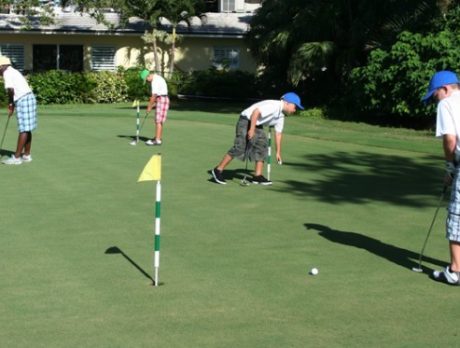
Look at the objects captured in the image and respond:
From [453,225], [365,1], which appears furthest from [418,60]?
[453,225]

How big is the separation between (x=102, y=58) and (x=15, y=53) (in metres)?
4.29

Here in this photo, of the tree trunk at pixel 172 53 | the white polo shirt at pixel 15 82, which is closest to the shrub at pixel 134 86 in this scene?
the tree trunk at pixel 172 53

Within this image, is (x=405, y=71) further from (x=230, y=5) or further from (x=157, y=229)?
(x=230, y=5)

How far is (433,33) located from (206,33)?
17.9 meters

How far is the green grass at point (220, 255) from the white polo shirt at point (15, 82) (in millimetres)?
1349

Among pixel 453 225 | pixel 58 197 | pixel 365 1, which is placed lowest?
pixel 58 197

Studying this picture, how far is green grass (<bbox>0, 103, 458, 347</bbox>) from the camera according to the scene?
5820mm

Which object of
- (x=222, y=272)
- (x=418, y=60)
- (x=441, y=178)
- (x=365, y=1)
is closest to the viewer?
(x=222, y=272)

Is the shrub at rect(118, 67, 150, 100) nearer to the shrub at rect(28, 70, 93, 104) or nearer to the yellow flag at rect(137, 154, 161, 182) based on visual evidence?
the shrub at rect(28, 70, 93, 104)

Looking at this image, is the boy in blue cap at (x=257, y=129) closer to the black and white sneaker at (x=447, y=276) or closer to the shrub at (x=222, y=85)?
the black and white sneaker at (x=447, y=276)

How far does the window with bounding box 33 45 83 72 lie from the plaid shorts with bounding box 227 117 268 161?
29.4 metres

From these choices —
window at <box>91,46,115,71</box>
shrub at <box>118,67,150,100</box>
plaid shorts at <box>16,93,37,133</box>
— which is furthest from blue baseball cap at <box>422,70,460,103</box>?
window at <box>91,46,115,71</box>

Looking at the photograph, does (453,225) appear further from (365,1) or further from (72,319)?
(365,1)

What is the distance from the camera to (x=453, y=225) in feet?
22.2
